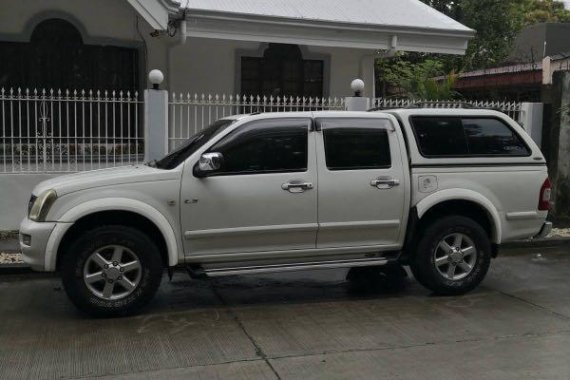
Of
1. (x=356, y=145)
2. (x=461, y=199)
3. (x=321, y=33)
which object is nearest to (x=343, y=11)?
(x=321, y=33)

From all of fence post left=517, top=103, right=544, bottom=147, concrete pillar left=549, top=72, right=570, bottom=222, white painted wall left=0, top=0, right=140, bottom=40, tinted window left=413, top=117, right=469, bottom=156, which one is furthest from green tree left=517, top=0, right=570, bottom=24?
tinted window left=413, top=117, right=469, bottom=156


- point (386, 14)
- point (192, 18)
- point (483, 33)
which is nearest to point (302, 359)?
point (192, 18)

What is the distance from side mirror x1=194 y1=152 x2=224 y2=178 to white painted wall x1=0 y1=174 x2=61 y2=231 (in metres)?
4.32

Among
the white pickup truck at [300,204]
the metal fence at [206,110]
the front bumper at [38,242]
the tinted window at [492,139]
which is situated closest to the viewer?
the front bumper at [38,242]

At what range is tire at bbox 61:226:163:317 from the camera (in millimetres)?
5598

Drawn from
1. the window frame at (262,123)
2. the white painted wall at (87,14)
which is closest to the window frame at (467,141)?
the window frame at (262,123)

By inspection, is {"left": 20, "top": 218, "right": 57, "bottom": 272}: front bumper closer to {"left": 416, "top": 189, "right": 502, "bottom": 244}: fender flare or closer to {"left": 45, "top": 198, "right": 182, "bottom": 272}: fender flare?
{"left": 45, "top": 198, "right": 182, "bottom": 272}: fender flare

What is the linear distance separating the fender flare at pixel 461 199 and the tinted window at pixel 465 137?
409 millimetres

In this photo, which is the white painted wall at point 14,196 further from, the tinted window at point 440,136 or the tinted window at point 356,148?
the tinted window at point 440,136

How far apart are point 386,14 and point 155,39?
445 cm

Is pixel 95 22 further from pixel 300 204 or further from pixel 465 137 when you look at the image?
pixel 465 137

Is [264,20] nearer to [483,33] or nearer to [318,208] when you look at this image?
[318,208]

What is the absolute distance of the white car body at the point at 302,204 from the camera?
5676 mm

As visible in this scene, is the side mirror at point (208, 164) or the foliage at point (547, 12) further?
the foliage at point (547, 12)
